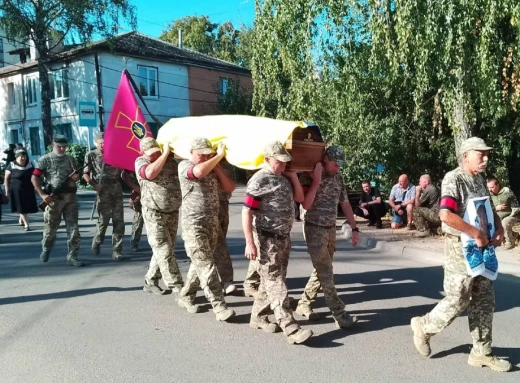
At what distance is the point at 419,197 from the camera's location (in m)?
10.3

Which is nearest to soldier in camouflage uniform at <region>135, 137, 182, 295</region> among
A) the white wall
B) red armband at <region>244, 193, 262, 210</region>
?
red armband at <region>244, 193, 262, 210</region>

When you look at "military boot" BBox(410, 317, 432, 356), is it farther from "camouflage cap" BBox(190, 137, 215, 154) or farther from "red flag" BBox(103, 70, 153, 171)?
"red flag" BBox(103, 70, 153, 171)

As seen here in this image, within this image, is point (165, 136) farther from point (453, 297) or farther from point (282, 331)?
point (453, 297)

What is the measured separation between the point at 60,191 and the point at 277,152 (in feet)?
14.1

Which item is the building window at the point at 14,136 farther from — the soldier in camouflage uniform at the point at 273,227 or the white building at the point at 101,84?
the soldier in camouflage uniform at the point at 273,227

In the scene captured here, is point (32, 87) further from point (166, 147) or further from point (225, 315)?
point (225, 315)

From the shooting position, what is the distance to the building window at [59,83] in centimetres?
2738

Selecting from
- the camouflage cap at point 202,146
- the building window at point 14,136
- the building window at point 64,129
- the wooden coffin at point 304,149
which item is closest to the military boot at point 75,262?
the camouflage cap at point 202,146

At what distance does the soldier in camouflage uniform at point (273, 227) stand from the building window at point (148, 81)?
2426 cm

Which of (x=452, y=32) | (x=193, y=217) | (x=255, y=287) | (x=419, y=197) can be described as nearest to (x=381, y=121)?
(x=419, y=197)

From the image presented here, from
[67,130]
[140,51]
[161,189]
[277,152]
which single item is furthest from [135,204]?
[67,130]

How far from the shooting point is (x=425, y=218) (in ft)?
31.4

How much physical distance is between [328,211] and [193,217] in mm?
1346

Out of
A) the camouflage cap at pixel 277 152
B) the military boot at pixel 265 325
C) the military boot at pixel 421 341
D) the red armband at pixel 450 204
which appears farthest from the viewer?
the military boot at pixel 265 325
